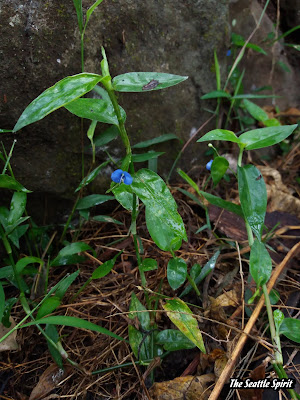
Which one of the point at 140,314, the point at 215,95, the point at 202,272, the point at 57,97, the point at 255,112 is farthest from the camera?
the point at 255,112

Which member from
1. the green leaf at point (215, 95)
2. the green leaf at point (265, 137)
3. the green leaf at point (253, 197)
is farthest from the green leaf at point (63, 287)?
the green leaf at point (215, 95)

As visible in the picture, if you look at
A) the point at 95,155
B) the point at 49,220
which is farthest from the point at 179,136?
the point at 49,220

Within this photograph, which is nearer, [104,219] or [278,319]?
[278,319]

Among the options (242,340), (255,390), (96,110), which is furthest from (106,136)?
(255,390)

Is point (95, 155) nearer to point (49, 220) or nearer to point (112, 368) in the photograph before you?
point (49, 220)

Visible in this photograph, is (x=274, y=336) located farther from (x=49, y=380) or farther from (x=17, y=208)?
(x=17, y=208)

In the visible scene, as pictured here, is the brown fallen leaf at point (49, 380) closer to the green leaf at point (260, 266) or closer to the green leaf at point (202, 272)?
the green leaf at point (202, 272)
